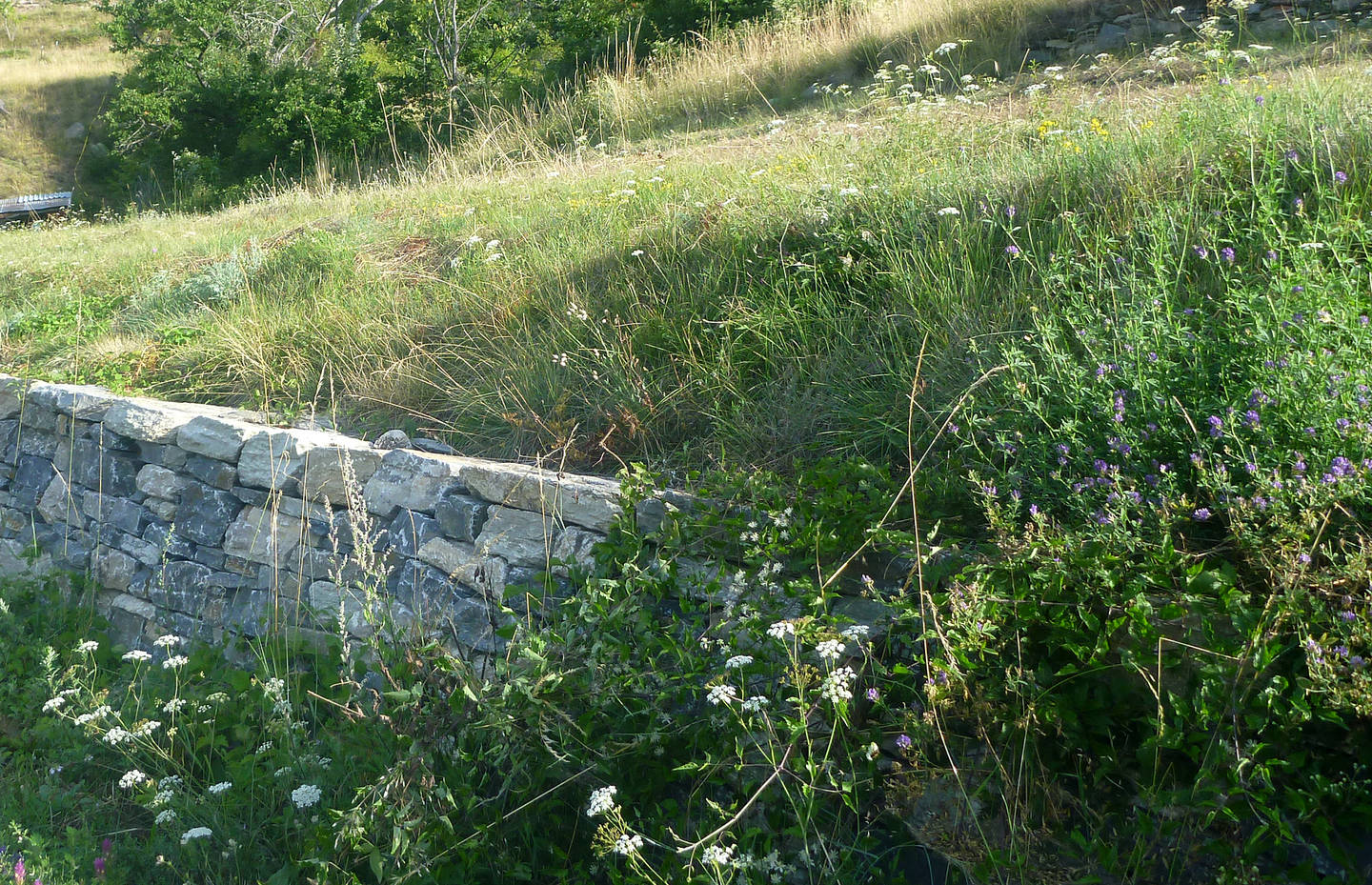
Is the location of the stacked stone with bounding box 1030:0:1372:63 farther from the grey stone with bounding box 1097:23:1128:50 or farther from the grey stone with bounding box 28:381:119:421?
the grey stone with bounding box 28:381:119:421

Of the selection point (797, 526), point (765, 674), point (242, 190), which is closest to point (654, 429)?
point (797, 526)

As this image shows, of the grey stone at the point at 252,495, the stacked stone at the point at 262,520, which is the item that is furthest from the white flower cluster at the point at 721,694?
the grey stone at the point at 252,495

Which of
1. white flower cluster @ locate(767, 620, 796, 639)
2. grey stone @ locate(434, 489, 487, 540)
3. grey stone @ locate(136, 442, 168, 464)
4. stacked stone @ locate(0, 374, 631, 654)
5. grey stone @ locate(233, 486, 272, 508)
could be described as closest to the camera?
white flower cluster @ locate(767, 620, 796, 639)

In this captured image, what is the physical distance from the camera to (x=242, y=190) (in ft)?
45.8

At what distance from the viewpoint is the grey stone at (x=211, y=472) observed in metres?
4.42

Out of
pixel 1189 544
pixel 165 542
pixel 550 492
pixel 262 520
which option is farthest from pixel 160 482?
pixel 1189 544

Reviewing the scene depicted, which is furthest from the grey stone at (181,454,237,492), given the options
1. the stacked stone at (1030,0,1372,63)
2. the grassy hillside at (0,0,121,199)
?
the grassy hillside at (0,0,121,199)

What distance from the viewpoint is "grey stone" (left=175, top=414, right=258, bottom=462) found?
4.41 metres

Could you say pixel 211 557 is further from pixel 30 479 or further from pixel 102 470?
pixel 30 479

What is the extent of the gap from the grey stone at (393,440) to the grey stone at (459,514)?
0.67 metres

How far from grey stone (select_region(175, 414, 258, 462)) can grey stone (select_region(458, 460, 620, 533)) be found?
144 cm

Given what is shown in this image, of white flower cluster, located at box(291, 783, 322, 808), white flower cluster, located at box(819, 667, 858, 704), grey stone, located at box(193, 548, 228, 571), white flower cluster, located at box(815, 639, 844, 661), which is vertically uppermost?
white flower cluster, located at box(815, 639, 844, 661)

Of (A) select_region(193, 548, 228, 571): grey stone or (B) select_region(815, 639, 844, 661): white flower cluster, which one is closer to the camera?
(B) select_region(815, 639, 844, 661): white flower cluster

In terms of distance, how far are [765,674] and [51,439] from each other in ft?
16.2
